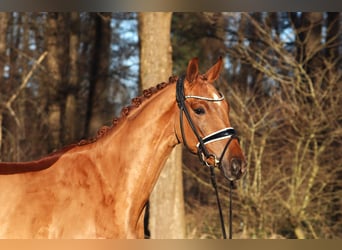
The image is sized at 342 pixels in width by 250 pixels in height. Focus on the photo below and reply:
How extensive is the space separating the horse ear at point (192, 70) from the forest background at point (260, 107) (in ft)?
12.1

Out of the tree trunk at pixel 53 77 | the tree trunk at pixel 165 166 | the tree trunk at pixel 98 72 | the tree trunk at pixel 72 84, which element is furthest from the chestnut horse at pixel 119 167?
the tree trunk at pixel 98 72

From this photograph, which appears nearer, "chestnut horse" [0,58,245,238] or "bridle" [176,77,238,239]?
"chestnut horse" [0,58,245,238]

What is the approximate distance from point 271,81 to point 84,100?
8.73 meters

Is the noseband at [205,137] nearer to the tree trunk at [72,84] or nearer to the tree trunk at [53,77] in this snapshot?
the tree trunk at [72,84]

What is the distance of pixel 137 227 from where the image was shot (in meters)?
3.92

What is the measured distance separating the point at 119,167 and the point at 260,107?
7.45 m

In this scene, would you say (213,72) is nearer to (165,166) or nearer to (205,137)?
(205,137)

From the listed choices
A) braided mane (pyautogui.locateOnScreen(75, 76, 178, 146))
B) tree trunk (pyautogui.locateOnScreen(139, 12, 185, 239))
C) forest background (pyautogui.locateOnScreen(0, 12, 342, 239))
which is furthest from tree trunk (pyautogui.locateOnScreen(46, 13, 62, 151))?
braided mane (pyautogui.locateOnScreen(75, 76, 178, 146))

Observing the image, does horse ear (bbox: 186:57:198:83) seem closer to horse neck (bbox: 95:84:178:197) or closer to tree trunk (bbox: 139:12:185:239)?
horse neck (bbox: 95:84:178:197)

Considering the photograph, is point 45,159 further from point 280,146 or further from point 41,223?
point 280,146

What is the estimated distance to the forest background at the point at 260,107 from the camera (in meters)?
10.4

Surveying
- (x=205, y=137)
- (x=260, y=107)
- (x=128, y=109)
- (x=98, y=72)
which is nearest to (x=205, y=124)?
(x=205, y=137)

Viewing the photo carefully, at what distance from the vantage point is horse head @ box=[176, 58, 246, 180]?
389 centimetres

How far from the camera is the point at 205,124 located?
13.1 feet
